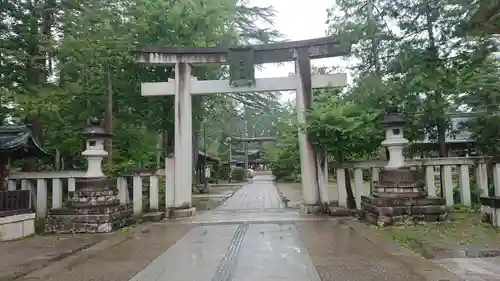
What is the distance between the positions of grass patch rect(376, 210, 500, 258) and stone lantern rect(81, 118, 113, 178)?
6.78 m

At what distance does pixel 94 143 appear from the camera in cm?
1015

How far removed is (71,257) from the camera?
6.57 metres

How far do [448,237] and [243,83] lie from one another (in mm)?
6916

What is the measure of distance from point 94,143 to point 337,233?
A: 6309mm

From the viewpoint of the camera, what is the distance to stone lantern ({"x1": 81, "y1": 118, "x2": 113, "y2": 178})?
9938mm

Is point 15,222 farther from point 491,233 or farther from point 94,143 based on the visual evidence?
point 491,233

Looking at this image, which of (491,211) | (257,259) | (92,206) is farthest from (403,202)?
(92,206)

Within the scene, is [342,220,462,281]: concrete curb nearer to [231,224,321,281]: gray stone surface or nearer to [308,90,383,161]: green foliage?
[231,224,321,281]: gray stone surface

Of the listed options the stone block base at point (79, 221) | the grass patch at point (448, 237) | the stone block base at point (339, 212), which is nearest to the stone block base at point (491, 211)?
the grass patch at point (448, 237)

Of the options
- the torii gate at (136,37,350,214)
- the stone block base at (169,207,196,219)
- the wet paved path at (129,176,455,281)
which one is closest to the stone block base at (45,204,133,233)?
the wet paved path at (129,176,455,281)

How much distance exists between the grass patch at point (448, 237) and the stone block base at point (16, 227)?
7.64 m

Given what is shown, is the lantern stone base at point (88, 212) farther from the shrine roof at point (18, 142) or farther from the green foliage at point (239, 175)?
the green foliage at point (239, 175)

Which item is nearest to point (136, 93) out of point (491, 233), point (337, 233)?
point (337, 233)

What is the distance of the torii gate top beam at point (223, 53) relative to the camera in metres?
11.7
